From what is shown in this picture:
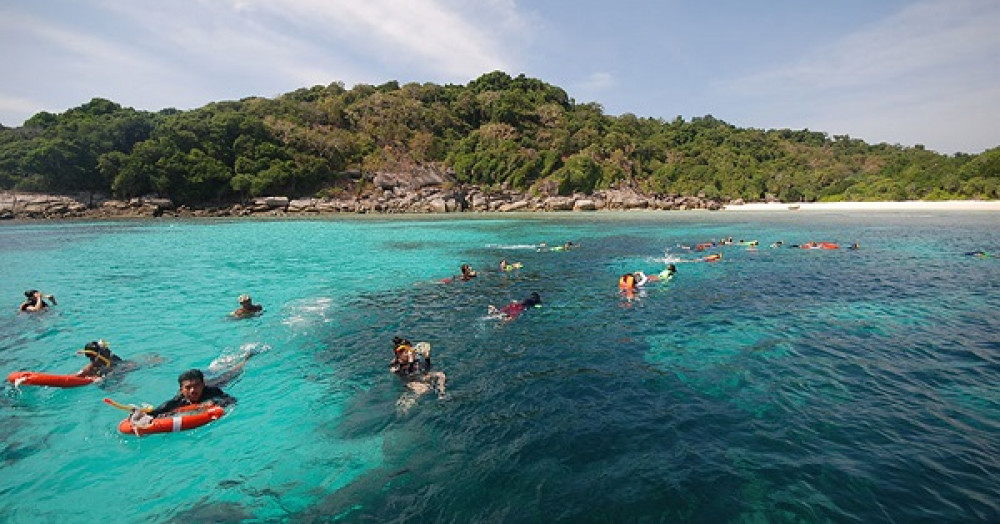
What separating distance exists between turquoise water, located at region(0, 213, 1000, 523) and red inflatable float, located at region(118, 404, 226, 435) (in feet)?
0.47

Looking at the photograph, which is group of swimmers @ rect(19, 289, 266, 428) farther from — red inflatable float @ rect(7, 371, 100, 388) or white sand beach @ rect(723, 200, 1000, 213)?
white sand beach @ rect(723, 200, 1000, 213)

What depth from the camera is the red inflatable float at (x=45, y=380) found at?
859 cm

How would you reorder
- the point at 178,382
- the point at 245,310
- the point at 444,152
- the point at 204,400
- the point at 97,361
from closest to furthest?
the point at 204,400 < the point at 178,382 < the point at 97,361 < the point at 245,310 < the point at 444,152

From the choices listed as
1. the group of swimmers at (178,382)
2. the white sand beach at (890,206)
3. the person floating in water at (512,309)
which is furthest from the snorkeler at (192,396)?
the white sand beach at (890,206)

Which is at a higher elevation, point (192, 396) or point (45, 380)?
point (192, 396)

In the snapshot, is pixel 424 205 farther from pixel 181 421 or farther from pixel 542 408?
pixel 542 408

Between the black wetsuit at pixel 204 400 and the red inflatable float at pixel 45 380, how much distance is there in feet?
9.79

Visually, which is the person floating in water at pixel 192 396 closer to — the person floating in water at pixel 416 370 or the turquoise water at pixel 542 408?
the turquoise water at pixel 542 408

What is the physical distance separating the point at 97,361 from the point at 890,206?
92597mm

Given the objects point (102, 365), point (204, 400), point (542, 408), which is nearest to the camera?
point (542, 408)

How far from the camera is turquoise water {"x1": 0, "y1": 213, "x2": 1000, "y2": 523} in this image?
5.27 meters

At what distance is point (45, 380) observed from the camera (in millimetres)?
8680

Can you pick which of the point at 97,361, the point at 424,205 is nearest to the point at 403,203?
the point at 424,205

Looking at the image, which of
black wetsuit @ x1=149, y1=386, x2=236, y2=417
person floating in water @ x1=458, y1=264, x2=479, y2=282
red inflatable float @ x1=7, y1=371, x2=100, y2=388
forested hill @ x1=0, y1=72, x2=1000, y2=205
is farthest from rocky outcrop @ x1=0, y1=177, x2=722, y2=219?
black wetsuit @ x1=149, y1=386, x2=236, y2=417
